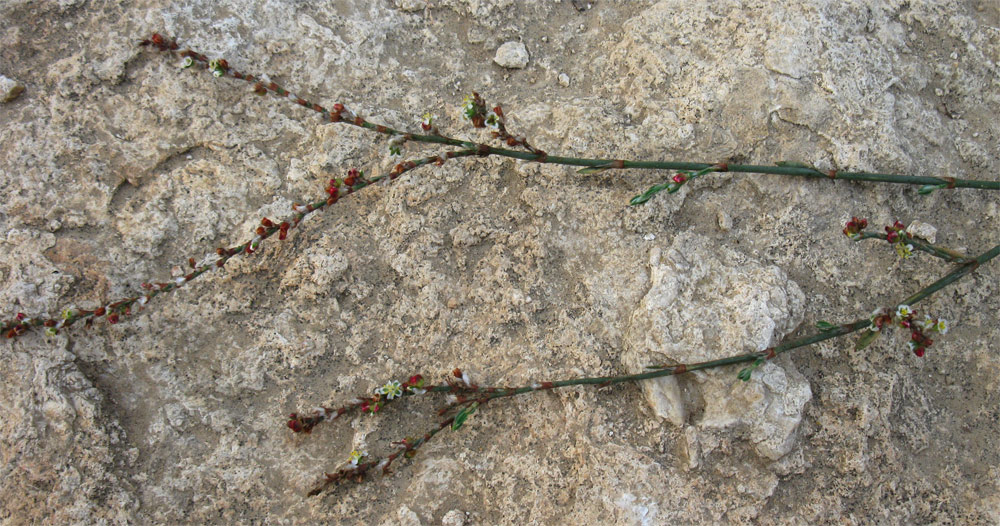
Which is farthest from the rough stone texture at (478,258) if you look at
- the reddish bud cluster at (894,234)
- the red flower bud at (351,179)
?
the reddish bud cluster at (894,234)

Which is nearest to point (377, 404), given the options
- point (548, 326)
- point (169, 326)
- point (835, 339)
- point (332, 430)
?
point (332, 430)

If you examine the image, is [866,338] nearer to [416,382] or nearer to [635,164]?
[635,164]

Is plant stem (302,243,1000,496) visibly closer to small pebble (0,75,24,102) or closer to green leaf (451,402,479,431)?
green leaf (451,402,479,431)

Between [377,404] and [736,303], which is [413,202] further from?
[736,303]

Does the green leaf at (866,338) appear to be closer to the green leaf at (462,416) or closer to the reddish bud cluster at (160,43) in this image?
the green leaf at (462,416)

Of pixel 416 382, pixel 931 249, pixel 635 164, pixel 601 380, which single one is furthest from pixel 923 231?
pixel 416 382

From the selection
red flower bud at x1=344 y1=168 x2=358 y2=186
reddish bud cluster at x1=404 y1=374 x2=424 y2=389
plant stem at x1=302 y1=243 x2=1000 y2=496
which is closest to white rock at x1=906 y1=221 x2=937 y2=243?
plant stem at x1=302 y1=243 x2=1000 y2=496

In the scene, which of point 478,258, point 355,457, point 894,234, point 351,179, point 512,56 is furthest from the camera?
point 512,56
